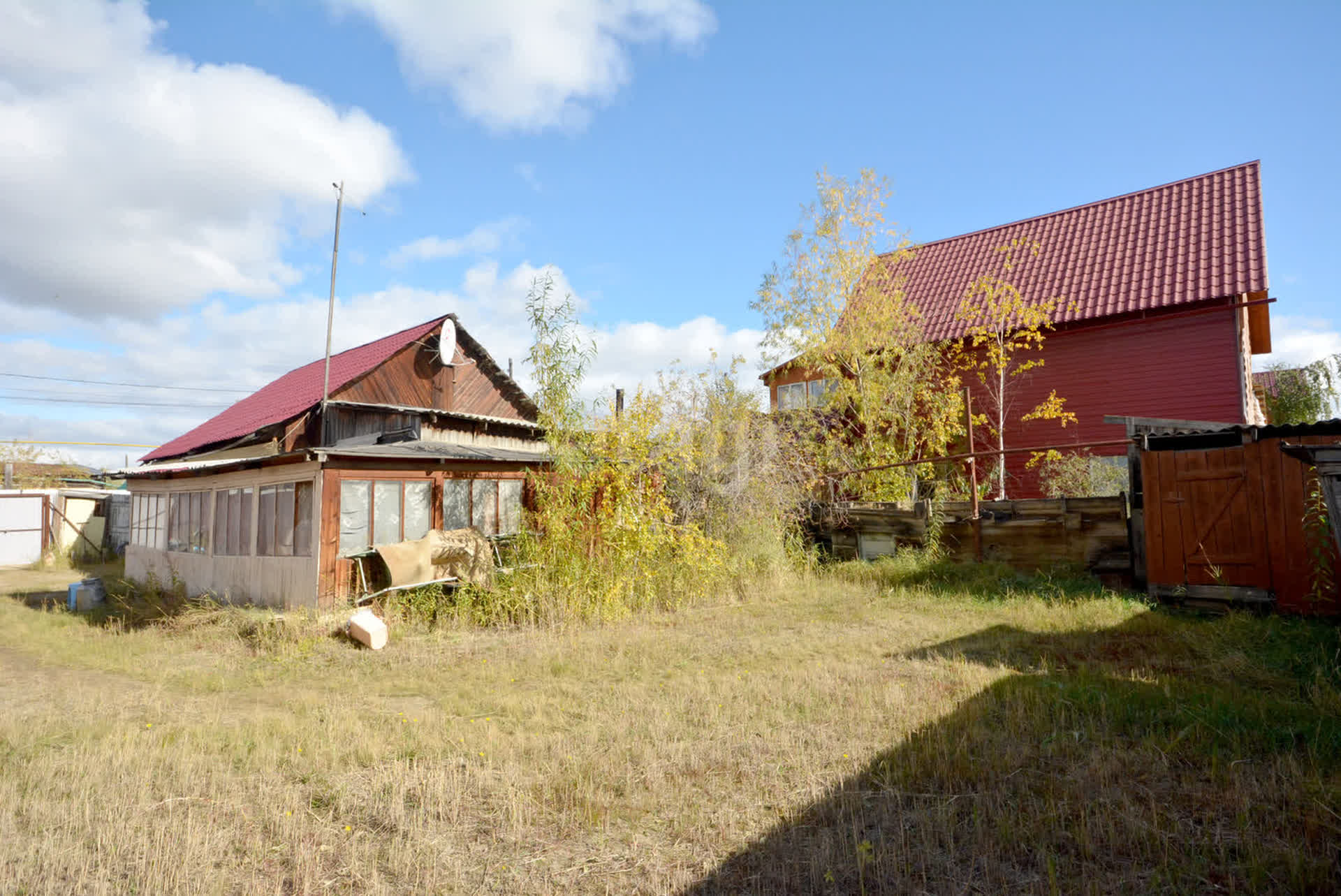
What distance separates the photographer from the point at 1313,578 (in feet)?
24.1

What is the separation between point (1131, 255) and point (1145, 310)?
7.13 feet

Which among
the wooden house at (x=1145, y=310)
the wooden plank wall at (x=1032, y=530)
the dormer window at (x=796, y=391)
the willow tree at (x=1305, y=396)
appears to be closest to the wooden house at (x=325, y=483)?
the wooden plank wall at (x=1032, y=530)

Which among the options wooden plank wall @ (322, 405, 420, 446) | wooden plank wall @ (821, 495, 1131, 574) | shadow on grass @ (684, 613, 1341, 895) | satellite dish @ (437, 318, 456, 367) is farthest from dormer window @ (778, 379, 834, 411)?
shadow on grass @ (684, 613, 1341, 895)

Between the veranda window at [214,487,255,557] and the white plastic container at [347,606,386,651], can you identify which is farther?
the veranda window at [214,487,255,557]

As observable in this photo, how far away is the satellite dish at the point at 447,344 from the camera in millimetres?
18406

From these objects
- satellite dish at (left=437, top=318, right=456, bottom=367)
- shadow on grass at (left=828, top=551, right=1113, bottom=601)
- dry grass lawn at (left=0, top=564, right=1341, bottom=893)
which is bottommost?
dry grass lawn at (left=0, top=564, right=1341, bottom=893)

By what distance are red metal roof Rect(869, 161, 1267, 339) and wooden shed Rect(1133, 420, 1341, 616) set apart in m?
7.14

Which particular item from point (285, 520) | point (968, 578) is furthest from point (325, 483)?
point (968, 578)

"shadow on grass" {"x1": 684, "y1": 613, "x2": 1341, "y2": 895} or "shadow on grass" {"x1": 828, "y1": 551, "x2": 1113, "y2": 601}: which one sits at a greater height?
"shadow on grass" {"x1": 828, "y1": 551, "x2": 1113, "y2": 601}

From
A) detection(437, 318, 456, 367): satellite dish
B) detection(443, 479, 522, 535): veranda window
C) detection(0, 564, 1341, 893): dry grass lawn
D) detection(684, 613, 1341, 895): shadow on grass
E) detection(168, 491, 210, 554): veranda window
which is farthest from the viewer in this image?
detection(437, 318, 456, 367): satellite dish

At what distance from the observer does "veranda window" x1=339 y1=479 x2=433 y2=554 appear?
10.1 metres

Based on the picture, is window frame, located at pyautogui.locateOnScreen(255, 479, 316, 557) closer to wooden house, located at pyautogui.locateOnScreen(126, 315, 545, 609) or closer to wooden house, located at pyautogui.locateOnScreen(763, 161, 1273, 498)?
wooden house, located at pyautogui.locateOnScreen(126, 315, 545, 609)

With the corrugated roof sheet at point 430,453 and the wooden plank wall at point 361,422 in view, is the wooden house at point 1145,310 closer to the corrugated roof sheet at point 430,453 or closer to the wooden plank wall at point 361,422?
the corrugated roof sheet at point 430,453

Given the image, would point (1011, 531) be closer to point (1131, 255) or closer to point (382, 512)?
point (1131, 255)
